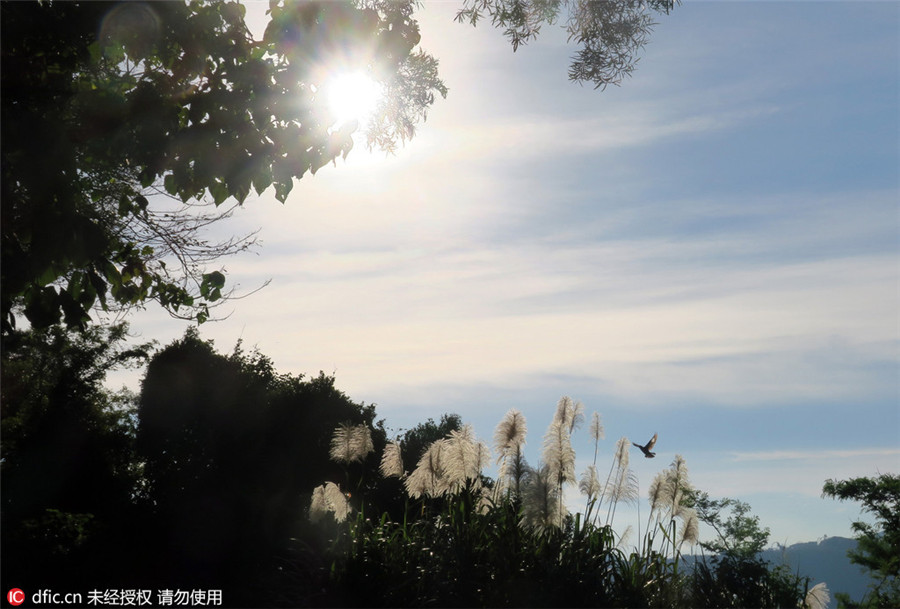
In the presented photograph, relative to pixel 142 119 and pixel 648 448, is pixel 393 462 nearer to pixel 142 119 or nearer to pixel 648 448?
pixel 648 448

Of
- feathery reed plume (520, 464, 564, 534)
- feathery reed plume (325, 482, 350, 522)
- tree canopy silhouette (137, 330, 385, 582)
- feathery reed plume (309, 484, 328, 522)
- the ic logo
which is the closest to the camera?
feathery reed plume (520, 464, 564, 534)

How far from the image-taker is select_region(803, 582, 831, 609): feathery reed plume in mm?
9195

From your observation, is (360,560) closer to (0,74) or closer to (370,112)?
(370,112)

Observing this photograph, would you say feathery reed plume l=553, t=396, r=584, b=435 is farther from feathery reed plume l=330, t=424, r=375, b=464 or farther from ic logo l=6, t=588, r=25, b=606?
ic logo l=6, t=588, r=25, b=606

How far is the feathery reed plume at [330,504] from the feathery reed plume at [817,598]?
6.25 meters

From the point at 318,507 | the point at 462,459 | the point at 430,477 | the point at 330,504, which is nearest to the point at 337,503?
the point at 330,504

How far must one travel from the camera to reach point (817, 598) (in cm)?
930

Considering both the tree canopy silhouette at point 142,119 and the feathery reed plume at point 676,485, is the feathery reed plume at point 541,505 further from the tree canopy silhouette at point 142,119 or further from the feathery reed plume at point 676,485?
the tree canopy silhouette at point 142,119

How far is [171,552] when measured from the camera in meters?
20.3

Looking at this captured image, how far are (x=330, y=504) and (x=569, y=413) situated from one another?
404 cm

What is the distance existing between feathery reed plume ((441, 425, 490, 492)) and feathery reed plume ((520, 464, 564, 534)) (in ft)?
3.70

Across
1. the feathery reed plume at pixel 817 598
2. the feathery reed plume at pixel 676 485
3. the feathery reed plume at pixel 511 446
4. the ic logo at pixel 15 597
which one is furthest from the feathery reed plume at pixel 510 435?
the ic logo at pixel 15 597

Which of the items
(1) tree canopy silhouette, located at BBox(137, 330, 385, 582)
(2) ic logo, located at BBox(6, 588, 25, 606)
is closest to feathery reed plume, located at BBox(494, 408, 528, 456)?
(2) ic logo, located at BBox(6, 588, 25, 606)

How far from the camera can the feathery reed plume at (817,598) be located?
9.20 meters
